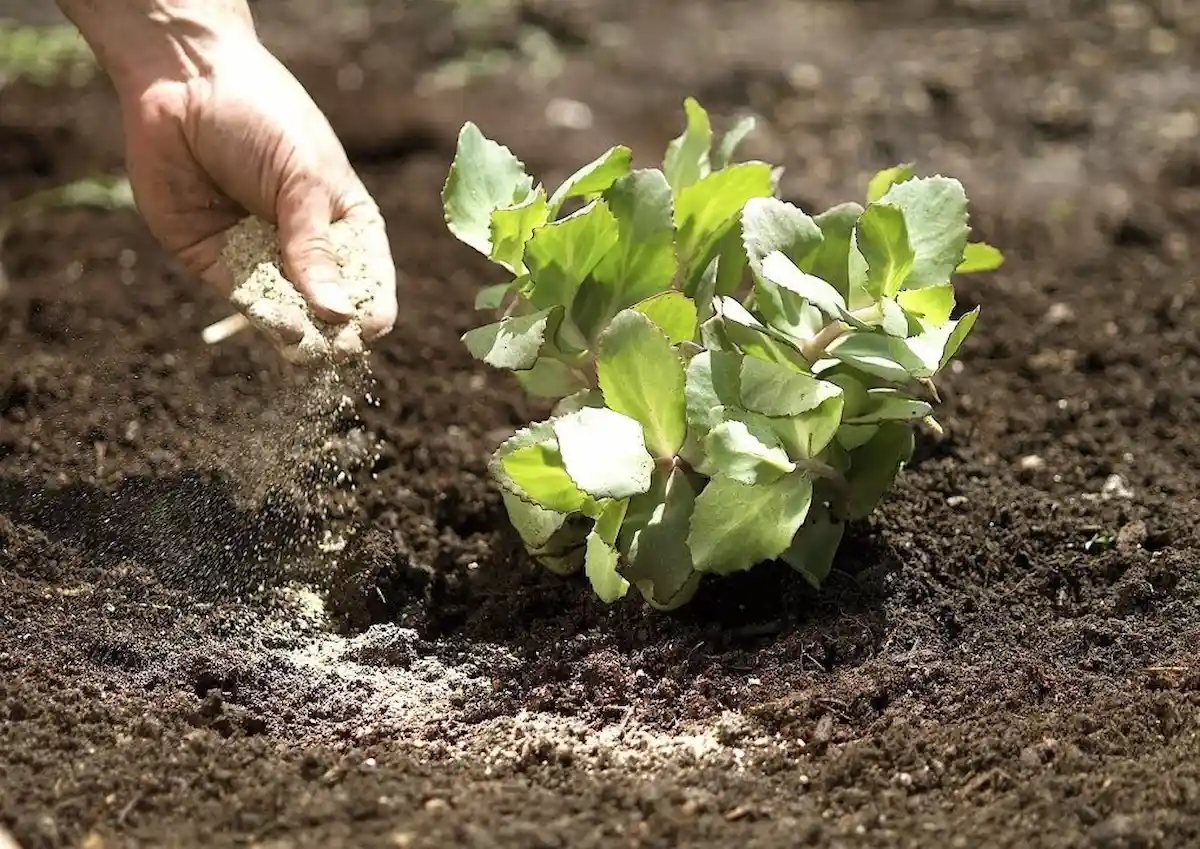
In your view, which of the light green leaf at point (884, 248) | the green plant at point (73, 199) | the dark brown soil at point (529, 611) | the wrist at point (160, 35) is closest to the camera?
the dark brown soil at point (529, 611)

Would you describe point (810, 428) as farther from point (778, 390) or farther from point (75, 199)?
point (75, 199)

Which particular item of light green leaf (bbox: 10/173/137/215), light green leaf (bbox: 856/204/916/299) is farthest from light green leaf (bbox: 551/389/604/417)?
light green leaf (bbox: 10/173/137/215)

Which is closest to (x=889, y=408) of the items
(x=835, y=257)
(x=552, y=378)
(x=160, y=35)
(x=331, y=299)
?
(x=835, y=257)

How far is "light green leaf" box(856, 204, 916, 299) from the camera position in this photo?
1176 millimetres

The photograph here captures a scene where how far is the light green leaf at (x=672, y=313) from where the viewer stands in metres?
1.26

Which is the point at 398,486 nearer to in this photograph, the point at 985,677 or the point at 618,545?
the point at 618,545

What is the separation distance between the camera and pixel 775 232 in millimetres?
1226

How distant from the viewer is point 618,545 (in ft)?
4.23

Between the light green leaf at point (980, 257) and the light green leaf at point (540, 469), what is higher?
the light green leaf at point (980, 257)

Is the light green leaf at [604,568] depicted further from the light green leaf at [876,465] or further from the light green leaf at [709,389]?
the light green leaf at [876,465]

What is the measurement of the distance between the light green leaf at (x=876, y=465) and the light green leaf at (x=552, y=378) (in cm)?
32

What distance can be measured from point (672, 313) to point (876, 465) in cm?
28

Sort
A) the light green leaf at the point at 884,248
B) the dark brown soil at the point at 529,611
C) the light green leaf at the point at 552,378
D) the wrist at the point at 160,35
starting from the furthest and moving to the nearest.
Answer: the wrist at the point at 160,35 → the light green leaf at the point at 552,378 → the light green leaf at the point at 884,248 → the dark brown soil at the point at 529,611

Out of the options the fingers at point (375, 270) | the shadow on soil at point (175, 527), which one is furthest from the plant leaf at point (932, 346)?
the shadow on soil at point (175, 527)
